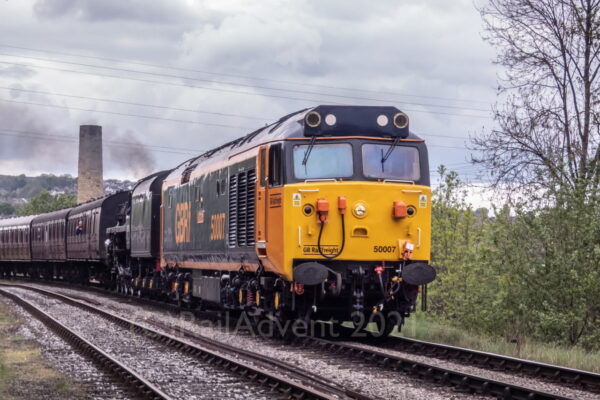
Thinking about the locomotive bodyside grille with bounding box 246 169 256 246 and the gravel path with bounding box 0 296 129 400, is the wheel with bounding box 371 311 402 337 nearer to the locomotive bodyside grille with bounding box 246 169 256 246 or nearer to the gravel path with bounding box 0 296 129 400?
the locomotive bodyside grille with bounding box 246 169 256 246

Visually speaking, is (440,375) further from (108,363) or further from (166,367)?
(108,363)

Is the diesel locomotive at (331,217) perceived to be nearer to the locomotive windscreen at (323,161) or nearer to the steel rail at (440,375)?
the locomotive windscreen at (323,161)

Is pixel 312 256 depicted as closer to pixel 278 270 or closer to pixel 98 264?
pixel 278 270

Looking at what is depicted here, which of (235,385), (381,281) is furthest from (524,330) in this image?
(235,385)

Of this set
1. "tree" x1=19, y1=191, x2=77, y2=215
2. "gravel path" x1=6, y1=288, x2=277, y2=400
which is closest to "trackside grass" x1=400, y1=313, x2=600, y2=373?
"gravel path" x1=6, y1=288, x2=277, y2=400

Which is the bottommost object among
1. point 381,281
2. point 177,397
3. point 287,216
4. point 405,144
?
point 177,397

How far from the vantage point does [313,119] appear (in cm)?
1477

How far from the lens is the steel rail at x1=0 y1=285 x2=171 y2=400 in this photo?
1045 cm

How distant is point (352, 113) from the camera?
593 inches

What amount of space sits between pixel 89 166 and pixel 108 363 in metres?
82.0

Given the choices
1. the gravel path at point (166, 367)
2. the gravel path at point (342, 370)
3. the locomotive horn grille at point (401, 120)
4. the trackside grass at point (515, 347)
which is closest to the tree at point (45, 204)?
the gravel path at point (166, 367)

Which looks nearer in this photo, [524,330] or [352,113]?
[352,113]

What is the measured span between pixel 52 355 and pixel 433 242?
61.1ft

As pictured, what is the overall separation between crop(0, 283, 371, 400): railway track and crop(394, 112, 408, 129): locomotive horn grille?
4416 mm
